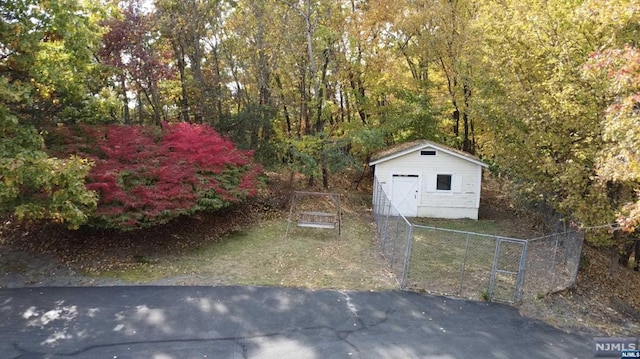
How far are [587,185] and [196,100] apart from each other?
16364mm

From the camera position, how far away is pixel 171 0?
54.4 feet

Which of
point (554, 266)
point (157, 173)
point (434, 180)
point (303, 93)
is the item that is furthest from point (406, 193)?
point (157, 173)

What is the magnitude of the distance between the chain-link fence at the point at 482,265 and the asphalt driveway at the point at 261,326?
0.69 m

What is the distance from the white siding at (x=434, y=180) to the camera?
53.8 feet

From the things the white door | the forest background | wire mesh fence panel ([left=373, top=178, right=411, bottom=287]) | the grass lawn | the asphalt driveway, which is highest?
the forest background

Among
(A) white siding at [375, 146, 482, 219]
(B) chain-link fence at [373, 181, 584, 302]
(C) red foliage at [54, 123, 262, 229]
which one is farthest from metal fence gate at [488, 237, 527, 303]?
(C) red foliage at [54, 123, 262, 229]

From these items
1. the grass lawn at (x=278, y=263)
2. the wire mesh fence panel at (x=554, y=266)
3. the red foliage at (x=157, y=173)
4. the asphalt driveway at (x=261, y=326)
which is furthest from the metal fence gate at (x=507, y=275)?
the red foliage at (x=157, y=173)

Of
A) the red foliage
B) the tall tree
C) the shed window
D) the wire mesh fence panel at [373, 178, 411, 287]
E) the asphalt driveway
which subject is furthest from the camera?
the shed window

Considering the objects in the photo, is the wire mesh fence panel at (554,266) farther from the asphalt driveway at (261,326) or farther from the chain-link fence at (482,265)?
the asphalt driveway at (261,326)

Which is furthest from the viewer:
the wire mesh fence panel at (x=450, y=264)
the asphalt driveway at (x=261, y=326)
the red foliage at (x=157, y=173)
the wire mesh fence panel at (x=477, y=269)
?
the red foliage at (x=157, y=173)

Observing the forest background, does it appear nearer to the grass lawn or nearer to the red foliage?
the red foliage

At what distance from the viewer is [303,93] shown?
19.7 metres

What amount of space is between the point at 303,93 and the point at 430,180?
25.4ft

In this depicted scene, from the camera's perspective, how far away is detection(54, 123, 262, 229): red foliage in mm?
9625
